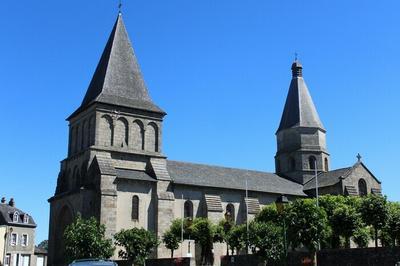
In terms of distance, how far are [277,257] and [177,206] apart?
63.4 feet

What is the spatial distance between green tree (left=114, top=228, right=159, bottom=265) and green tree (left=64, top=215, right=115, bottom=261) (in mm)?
1361

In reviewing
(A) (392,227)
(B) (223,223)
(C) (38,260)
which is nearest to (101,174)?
(B) (223,223)

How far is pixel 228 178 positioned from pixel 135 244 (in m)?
21.0

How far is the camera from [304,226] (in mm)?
40594

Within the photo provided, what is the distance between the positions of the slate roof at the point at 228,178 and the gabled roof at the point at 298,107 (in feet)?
29.8

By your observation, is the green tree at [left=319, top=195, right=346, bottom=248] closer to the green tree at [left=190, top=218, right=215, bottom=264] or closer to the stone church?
the stone church

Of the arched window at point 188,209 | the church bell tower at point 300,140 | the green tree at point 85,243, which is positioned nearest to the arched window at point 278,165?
the church bell tower at point 300,140

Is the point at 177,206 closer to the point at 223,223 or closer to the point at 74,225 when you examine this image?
the point at 223,223

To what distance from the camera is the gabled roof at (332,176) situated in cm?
6458

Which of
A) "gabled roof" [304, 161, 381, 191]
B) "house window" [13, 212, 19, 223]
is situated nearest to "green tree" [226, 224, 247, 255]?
"gabled roof" [304, 161, 381, 191]

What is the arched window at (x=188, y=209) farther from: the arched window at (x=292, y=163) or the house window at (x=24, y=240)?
the house window at (x=24, y=240)

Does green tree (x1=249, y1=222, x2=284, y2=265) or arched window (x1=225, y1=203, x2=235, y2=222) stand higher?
arched window (x1=225, y1=203, x2=235, y2=222)

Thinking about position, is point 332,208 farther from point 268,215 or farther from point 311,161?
point 311,161

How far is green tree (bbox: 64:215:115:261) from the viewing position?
1673 inches
